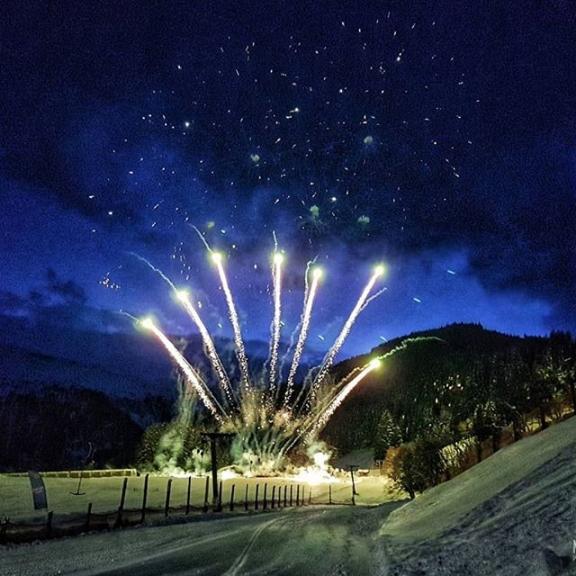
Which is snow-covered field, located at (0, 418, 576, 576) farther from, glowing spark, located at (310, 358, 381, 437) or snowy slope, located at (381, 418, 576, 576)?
glowing spark, located at (310, 358, 381, 437)

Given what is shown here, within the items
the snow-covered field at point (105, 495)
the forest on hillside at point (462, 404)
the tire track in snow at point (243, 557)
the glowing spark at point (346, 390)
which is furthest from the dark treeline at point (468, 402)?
the tire track in snow at point (243, 557)

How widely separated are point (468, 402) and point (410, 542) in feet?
279

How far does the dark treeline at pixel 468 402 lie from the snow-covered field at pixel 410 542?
35.9ft

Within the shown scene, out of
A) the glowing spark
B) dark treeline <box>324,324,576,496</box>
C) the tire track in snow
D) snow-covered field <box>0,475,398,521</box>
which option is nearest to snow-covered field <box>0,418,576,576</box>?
the tire track in snow

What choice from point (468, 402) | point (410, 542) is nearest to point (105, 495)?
point (410, 542)

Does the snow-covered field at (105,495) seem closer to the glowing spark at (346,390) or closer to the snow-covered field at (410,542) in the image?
the snow-covered field at (410,542)

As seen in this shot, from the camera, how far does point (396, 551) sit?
13.4 metres

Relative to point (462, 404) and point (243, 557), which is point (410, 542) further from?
point (462, 404)

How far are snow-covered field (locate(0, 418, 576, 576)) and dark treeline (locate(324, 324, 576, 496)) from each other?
10935mm

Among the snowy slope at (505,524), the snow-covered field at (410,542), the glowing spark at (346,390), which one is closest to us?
the snowy slope at (505,524)

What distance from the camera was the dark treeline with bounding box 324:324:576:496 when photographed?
30.9 meters

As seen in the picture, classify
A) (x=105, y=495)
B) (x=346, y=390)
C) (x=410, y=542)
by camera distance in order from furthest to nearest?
(x=346, y=390), (x=105, y=495), (x=410, y=542)

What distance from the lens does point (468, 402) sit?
→ 9369 cm

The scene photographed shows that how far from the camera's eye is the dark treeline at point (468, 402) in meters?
30.9
